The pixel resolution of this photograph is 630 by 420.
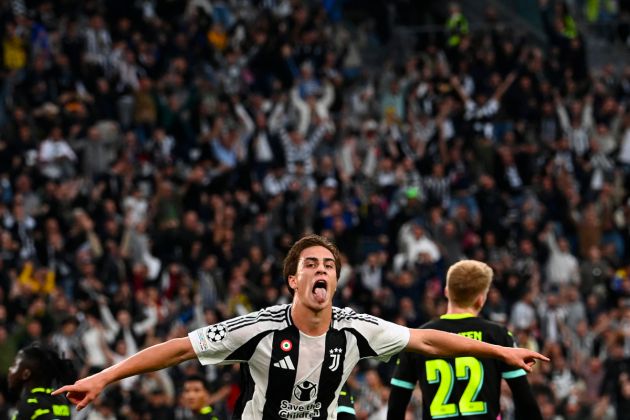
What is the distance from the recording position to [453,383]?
29.7ft

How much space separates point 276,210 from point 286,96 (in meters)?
3.39

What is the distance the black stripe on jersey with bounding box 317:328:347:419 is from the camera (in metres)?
7.70

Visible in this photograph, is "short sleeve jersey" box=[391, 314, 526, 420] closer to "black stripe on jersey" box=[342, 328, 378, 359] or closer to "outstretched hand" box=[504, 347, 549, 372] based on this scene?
"black stripe on jersey" box=[342, 328, 378, 359]

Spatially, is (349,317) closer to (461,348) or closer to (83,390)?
(461,348)

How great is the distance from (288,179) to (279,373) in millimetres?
14963

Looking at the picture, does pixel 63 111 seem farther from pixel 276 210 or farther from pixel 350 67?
pixel 350 67

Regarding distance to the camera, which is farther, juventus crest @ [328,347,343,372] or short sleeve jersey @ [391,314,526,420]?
short sleeve jersey @ [391,314,526,420]

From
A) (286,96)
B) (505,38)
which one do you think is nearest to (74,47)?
(286,96)

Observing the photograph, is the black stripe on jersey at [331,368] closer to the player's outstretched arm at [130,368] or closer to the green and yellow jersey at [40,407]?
the player's outstretched arm at [130,368]

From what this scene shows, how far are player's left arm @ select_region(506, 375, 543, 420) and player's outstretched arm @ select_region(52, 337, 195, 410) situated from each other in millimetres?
2505

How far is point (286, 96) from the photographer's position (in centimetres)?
2436

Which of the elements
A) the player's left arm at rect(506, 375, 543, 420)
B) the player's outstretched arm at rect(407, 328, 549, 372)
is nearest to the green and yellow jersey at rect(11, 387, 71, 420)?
the player's outstretched arm at rect(407, 328, 549, 372)

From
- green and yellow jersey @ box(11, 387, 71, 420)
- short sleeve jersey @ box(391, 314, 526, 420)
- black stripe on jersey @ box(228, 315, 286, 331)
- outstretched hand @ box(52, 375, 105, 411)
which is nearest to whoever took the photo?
outstretched hand @ box(52, 375, 105, 411)

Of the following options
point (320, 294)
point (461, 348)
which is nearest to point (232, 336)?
point (320, 294)
